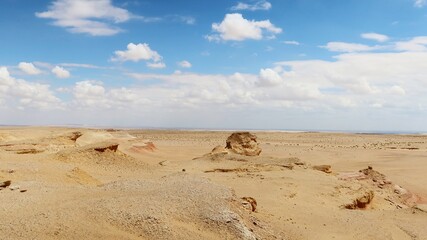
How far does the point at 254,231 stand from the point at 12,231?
157 inches

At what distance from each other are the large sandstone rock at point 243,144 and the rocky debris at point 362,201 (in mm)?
8300

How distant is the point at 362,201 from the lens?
13.1 metres

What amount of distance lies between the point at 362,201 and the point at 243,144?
944 cm

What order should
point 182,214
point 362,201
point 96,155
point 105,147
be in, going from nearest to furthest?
1. point 182,214
2. point 362,201
3. point 96,155
4. point 105,147

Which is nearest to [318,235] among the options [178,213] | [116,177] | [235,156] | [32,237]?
[178,213]

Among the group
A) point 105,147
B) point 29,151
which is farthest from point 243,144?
point 29,151

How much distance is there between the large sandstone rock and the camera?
21562 millimetres

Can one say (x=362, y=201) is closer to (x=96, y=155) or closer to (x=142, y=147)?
(x=96, y=155)

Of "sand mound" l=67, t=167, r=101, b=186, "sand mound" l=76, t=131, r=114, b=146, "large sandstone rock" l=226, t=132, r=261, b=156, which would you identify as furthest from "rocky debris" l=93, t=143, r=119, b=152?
"sand mound" l=76, t=131, r=114, b=146

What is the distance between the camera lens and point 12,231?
6664 mm

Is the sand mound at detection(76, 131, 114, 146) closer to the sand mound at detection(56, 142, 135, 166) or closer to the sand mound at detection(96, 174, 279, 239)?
the sand mound at detection(56, 142, 135, 166)

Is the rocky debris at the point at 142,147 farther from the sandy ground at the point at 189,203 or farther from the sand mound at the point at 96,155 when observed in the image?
the sandy ground at the point at 189,203

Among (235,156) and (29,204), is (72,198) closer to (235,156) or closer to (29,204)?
(29,204)

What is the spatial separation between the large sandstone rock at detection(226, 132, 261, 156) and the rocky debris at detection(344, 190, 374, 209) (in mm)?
8300
